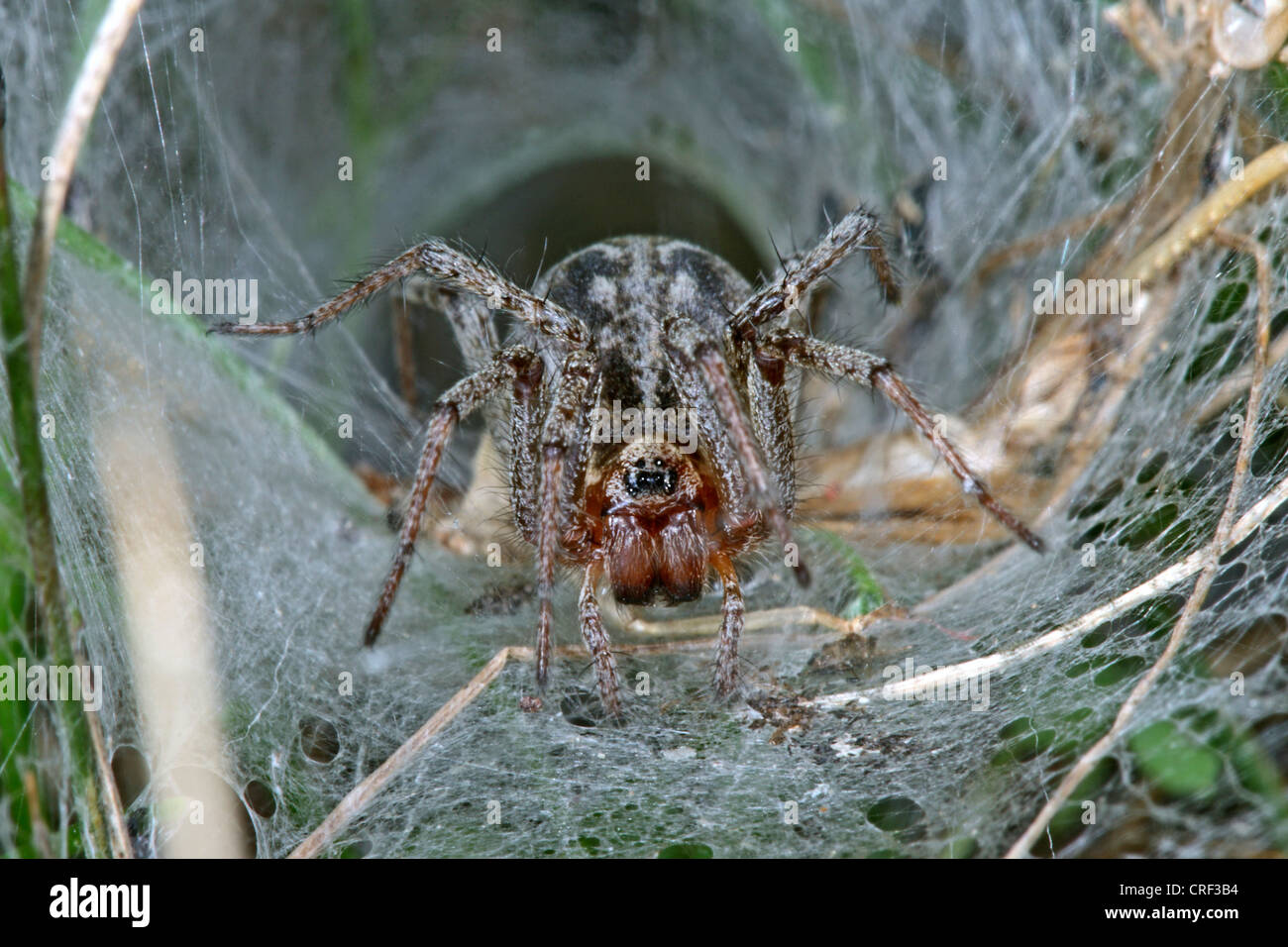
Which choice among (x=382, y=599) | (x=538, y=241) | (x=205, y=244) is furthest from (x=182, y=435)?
(x=538, y=241)

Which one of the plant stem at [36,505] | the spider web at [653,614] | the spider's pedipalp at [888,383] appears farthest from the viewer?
the spider's pedipalp at [888,383]

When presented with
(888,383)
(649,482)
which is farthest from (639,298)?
(888,383)

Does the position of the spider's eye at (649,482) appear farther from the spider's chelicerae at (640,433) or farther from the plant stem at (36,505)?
the plant stem at (36,505)

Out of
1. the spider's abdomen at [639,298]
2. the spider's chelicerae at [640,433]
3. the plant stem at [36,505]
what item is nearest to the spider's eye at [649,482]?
the spider's chelicerae at [640,433]

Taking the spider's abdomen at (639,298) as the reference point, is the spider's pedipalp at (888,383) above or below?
below

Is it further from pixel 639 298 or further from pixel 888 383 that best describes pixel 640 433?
pixel 888 383

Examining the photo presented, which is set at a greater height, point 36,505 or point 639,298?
point 639,298

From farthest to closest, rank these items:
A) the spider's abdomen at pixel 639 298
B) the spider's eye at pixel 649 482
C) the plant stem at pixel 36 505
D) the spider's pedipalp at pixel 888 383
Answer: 1. the spider's abdomen at pixel 639 298
2. the spider's eye at pixel 649 482
3. the spider's pedipalp at pixel 888 383
4. the plant stem at pixel 36 505
